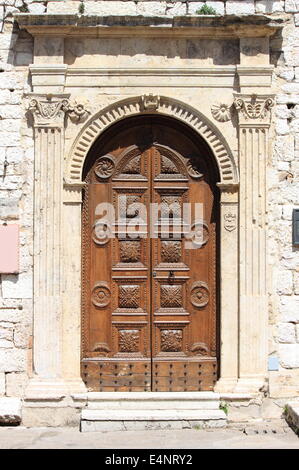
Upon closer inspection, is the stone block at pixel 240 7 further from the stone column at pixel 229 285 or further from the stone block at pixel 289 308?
the stone block at pixel 289 308

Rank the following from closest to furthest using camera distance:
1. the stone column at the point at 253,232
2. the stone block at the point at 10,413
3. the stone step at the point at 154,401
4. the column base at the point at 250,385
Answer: the stone block at the point at 10,413
the stone step at the point at 154,401
the column base at the point at 250,385
the stone column at the point at 253,232

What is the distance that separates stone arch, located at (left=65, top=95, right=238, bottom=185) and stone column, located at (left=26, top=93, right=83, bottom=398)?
0.63ft

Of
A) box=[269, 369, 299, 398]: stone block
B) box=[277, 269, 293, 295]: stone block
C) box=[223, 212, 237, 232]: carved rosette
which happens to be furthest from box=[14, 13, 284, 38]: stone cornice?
box=[269, 369, 299, 398]: stone block

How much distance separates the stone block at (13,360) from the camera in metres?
8.30

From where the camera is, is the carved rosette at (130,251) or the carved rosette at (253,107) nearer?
the carved rosette at (253,107)

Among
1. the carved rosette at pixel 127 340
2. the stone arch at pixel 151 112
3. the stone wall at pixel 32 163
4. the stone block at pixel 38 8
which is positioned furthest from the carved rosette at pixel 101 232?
the stone block at pixel 38 8

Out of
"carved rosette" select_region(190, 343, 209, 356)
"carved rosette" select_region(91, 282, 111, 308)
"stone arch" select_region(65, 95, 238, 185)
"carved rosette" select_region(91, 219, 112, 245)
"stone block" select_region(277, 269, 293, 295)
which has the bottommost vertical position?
"carved rosette" select_region(190, 343, 209, 356)

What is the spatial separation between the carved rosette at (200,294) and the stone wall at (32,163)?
2.34ft

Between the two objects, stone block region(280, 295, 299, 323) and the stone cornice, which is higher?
the stone cornice

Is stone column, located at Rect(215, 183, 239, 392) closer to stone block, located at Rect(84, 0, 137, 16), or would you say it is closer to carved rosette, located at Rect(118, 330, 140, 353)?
carved rosette, located at Rect(118, 330, 140, 353)

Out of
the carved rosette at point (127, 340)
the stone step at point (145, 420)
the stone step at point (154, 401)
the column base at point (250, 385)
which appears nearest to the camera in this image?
the stone step at point (145, 420)

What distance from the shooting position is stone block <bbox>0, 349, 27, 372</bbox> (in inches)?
327

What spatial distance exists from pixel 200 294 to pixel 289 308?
0.99 metres

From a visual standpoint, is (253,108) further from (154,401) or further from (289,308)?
(154,401)
